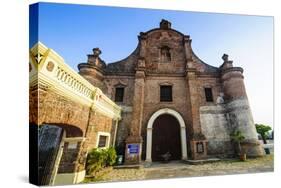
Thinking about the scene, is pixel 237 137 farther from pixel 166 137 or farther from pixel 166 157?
pixel 166 157

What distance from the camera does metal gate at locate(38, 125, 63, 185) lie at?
626 centimetres

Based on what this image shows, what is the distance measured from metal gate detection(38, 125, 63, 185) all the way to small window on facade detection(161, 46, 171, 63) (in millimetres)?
4812

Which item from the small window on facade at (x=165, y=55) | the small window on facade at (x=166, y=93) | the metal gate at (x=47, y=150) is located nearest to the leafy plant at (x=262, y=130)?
the small window on facade at (x=166, y=93)

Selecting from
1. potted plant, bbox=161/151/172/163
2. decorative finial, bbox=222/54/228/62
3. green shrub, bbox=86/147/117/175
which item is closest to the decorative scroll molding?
green shrub, bbox=86/147/117/175

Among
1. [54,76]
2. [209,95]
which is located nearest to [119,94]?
[54,76]

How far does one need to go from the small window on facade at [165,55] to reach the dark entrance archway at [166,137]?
2089mm

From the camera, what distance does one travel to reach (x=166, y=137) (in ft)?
29.9

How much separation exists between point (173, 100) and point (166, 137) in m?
1.39

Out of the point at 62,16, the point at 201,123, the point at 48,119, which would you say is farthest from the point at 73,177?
the point at 201,123

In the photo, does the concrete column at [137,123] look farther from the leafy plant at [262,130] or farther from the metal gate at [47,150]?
the leafy plant at [262,130]

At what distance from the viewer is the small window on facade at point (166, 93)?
9495 millimetres

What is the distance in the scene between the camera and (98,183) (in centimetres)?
680

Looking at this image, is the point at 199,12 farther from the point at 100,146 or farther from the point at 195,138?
the point at 100,146

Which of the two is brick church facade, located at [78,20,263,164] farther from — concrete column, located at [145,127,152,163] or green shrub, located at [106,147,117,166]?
green shrub, located at [106,147,117,166]
